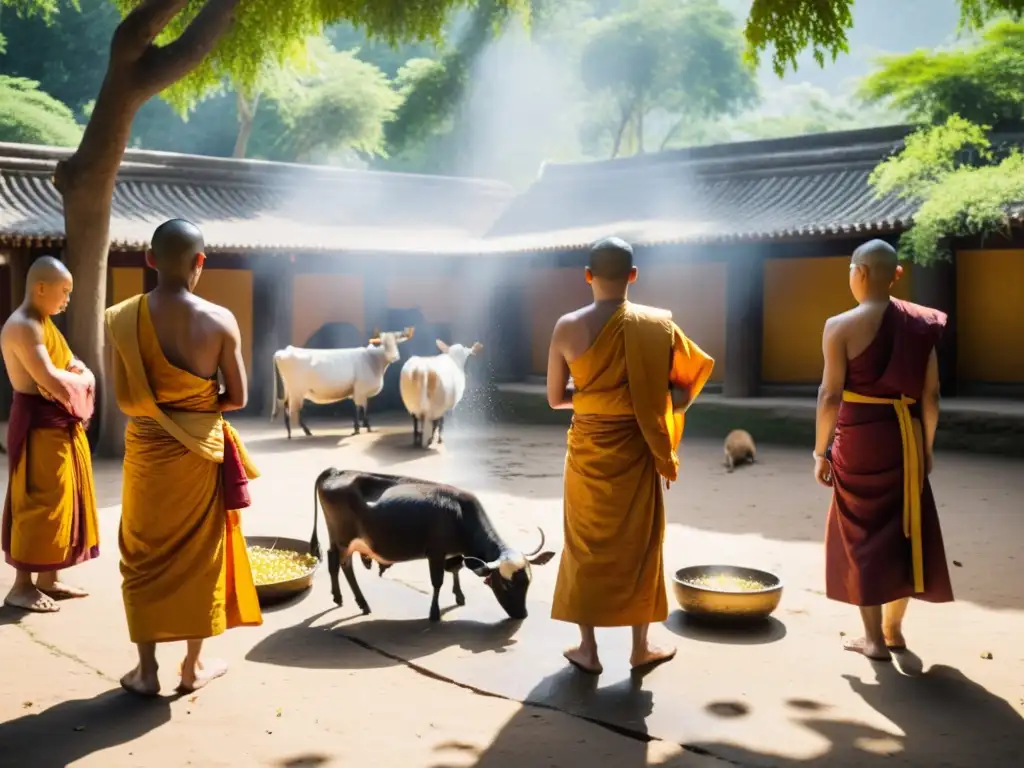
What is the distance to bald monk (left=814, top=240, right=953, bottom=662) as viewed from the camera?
4348 mm

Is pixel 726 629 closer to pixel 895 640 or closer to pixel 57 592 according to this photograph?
pixel 895 640

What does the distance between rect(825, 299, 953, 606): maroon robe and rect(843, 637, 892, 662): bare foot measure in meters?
0.22

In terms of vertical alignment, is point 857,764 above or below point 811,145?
below

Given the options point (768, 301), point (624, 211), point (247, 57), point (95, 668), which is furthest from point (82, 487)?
point (624, 211)

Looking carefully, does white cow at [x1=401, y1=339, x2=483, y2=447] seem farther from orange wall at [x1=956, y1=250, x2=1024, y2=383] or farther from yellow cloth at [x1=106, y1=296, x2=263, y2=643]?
yellow cloth at [x1=106, y1=296, x2=263, y2=643]

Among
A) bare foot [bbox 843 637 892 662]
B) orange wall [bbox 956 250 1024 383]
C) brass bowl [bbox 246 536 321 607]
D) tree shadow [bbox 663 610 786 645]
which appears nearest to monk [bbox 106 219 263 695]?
brass bowl [bbox 246 536 321 607]

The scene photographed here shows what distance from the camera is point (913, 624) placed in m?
4.99

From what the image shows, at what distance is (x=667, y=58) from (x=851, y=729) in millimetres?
33454

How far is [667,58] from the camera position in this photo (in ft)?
114

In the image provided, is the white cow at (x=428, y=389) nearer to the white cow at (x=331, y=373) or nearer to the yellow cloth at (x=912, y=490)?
the white cow at (x=331, y=373)

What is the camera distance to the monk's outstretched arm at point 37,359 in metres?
4.91

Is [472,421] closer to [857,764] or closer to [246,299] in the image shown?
[246,299]

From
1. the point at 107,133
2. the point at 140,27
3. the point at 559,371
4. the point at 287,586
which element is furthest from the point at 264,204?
the point at 559,371

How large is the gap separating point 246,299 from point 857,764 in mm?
13895
